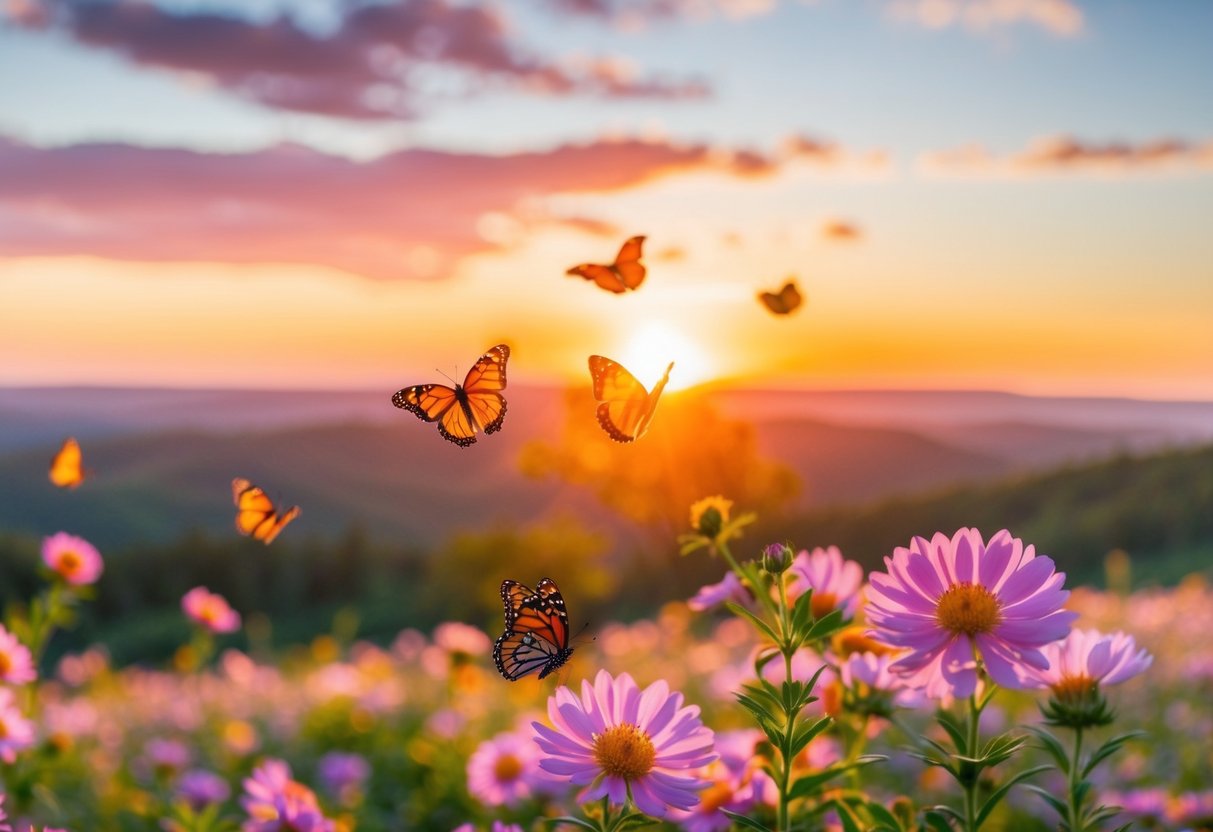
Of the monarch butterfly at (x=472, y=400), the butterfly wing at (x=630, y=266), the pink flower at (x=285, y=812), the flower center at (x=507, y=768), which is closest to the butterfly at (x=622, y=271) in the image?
the butterfly wing at (x=630, y=266)

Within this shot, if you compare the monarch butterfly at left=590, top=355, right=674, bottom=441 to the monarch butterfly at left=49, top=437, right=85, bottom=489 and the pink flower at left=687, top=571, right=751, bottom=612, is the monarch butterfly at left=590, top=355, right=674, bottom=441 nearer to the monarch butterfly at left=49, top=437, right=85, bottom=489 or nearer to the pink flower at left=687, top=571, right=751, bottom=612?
the pink flower at left=687, top=571, right=751, bottom=612

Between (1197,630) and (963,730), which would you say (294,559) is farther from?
(963,730)

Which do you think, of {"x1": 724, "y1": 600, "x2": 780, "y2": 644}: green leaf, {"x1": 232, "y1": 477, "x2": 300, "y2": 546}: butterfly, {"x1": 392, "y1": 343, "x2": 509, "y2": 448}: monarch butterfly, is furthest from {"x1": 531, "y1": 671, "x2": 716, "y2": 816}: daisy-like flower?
{"x1": 232, "y1": 477, "x2": 300, "y2": 546}: butterfly

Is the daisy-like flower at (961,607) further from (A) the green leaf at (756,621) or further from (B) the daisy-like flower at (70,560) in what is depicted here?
(B) the daisy-like flower at (70,560)

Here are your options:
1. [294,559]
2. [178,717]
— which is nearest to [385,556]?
[294,559]

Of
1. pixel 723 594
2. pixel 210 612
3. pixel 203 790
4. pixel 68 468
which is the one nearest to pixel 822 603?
pixel 723 594

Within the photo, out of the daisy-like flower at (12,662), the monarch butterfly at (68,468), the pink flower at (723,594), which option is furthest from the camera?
the daisy-like flower at (12,662)

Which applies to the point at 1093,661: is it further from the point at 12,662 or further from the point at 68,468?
the point at 12,662
